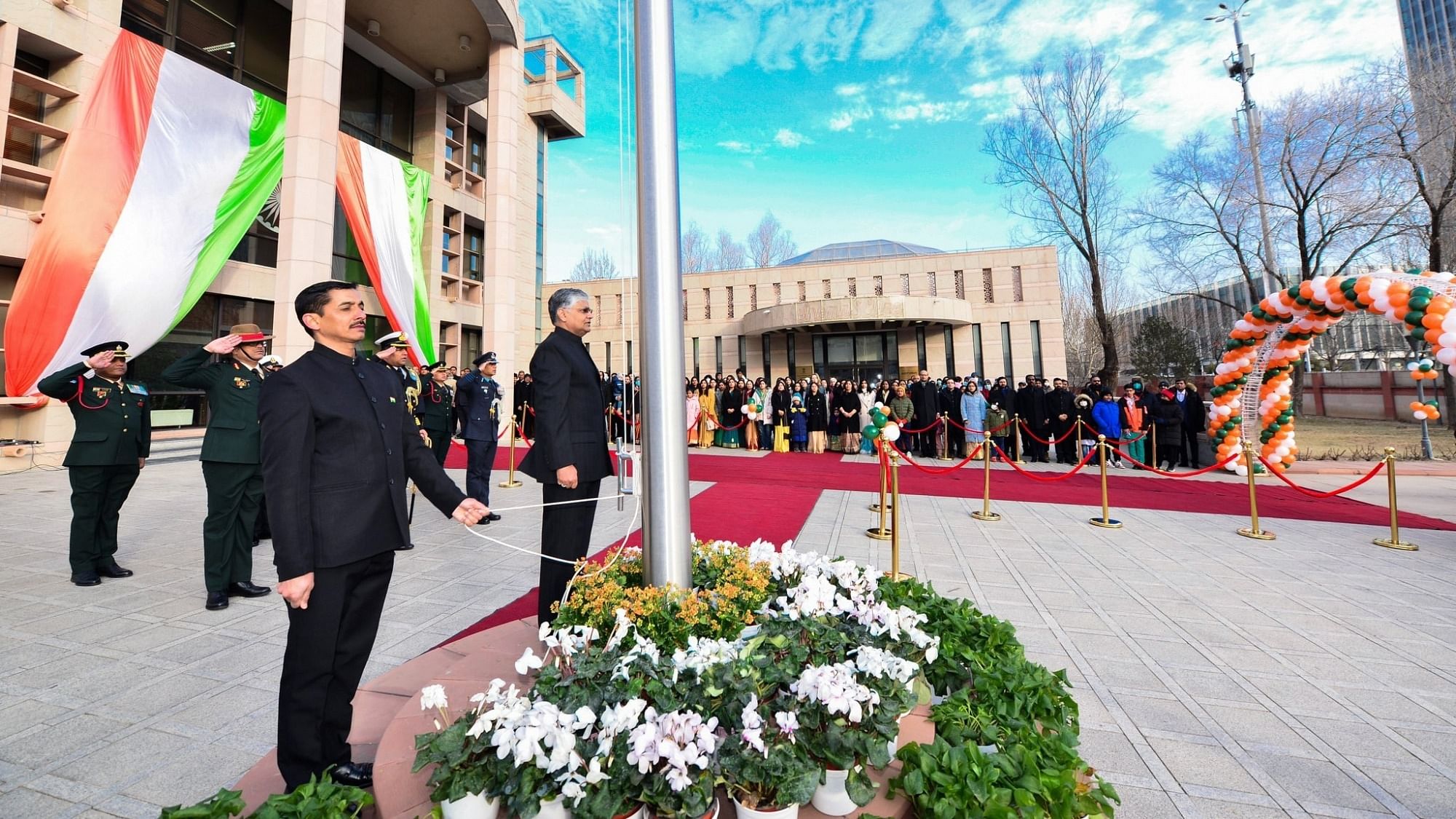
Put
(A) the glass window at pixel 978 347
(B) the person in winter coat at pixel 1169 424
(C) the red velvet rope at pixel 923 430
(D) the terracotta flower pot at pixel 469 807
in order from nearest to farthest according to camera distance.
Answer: (D) the terracotta flower pot at pixel 469 807, (C) the red velvet rope at pixel 923 430, (B) the person in winter coat at pixel 1169 424, (A) the glass window at pixel 978 347

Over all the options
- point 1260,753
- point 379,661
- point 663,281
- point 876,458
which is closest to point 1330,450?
point 876,458

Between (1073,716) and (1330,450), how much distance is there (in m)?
17.3

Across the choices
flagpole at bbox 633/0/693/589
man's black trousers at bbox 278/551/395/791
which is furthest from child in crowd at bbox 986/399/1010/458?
man's black trousers at bbox 278/551/395/791

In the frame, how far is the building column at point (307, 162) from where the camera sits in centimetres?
1234

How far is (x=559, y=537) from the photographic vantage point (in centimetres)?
320

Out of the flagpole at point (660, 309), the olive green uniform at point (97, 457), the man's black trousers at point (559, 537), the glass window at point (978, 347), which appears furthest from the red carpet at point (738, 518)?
the glass window at point (978, 347)

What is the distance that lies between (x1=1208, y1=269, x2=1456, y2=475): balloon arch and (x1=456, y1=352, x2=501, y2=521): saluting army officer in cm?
1094

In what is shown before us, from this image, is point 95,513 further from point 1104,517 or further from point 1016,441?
point 1016,441

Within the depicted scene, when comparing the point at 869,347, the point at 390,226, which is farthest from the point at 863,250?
the point at 390,226

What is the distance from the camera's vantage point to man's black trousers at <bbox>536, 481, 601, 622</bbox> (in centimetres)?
320

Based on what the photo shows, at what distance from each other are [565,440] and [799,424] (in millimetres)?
12505

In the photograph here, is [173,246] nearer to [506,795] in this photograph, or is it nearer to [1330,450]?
[506,795]

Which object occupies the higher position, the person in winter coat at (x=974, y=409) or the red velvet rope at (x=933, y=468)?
the person in winter coat at (x=974, y=409)

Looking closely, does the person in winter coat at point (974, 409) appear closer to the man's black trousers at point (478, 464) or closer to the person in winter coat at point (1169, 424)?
the person in winter coat at point (1169, 424)
